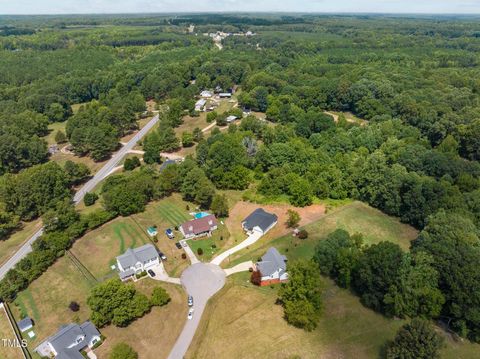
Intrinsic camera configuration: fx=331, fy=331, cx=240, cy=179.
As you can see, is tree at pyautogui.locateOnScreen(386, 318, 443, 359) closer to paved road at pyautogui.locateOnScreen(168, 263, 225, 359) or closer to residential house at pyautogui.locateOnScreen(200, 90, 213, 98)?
paved road at pyautogui.locateOnScreen(168, 263, 225, 359)

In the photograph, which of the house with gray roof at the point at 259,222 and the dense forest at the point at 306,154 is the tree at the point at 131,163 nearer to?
the dense forest at the point at 306,154

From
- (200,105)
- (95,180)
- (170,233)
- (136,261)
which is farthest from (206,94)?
(136,261)

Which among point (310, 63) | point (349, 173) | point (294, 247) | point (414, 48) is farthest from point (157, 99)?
point (414, 48)

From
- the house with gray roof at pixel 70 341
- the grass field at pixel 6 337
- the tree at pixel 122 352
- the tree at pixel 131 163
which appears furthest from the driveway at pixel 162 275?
the tree at pixel 131 163

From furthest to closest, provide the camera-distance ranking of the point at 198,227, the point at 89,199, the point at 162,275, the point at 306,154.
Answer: the point at 306,154, the point at 89,199, the point at 198,227, the point at 162,275

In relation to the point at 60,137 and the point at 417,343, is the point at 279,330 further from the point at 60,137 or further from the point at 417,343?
the point at 60,137

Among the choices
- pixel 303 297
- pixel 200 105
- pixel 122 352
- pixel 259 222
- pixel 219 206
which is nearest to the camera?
pixel 122 352

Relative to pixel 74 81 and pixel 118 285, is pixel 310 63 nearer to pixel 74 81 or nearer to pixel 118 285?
pixel 74 81
